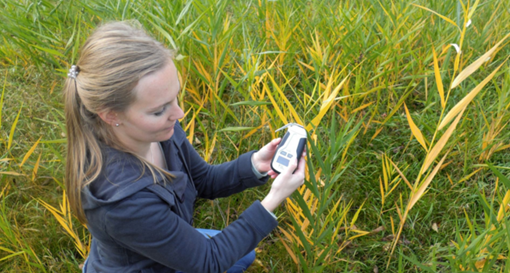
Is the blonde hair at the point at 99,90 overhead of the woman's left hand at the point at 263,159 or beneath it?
overhead

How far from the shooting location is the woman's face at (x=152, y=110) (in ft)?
3.22

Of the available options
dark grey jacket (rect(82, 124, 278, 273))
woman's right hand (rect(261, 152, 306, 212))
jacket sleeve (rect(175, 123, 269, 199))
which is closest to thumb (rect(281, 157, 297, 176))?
woman's right hand (rect(261, 152, 306, 212))

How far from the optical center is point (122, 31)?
1.02m

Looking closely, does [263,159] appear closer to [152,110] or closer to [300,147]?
[300,147]

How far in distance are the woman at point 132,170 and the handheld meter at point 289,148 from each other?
43mm

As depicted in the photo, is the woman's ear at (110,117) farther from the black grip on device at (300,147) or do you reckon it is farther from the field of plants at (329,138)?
the black grip on device at (300,147)

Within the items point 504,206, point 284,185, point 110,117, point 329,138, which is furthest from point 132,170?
point 504,206

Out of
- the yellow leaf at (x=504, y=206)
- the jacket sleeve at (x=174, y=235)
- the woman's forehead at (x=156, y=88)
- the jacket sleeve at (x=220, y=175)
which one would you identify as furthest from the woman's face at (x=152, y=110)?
the yellow leaf at (x=504, y=206)

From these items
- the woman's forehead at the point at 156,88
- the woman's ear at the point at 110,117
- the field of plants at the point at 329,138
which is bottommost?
the field of plants at the point at 329,138

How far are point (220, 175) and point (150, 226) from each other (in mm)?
439

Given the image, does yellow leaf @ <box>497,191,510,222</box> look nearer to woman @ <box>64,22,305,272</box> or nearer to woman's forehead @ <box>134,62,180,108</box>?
woman @ <box>64,22,305,272</box>

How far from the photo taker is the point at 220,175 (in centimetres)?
139

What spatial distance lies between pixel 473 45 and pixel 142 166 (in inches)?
69.9

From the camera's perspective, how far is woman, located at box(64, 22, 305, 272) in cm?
97
